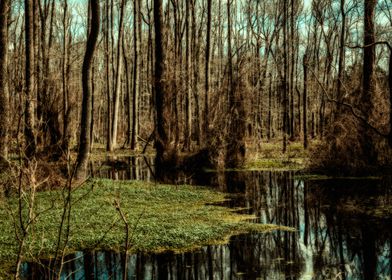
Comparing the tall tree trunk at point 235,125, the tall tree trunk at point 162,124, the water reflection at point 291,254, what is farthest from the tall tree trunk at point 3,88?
the tall tree trunk at point 235,125

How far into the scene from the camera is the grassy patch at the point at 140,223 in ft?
25.6

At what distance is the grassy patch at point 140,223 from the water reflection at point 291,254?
1.34 ft

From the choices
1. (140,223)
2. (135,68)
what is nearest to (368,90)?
(140,223)

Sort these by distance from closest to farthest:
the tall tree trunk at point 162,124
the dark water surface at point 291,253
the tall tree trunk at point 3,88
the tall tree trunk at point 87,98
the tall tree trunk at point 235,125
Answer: the dark water surface at point 291,253 → the tall tree trunk at point 3,88 → the tall tree trunk at point 87,98 → the tall tree trunk at point 162,124 → the tall tree trunk at point 235,125

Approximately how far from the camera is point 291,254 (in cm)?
737

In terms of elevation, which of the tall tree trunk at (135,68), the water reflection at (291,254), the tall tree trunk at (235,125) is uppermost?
the tall tree trunk at (135,68)

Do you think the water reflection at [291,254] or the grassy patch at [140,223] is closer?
the water reflection at [291,254]

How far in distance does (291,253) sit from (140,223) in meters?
3.23

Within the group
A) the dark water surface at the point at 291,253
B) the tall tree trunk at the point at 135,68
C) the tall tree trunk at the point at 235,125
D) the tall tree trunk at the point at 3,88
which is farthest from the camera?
the tall tree trunk at the point at 135,68

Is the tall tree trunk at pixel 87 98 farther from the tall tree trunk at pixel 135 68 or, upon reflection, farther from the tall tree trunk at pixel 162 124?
the tall tree trunk at pixel 135 68

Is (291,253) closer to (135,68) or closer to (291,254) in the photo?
(291,254)

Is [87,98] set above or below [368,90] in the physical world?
below

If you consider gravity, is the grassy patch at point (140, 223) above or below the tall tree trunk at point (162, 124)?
below

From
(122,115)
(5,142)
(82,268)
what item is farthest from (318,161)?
(122,115)
